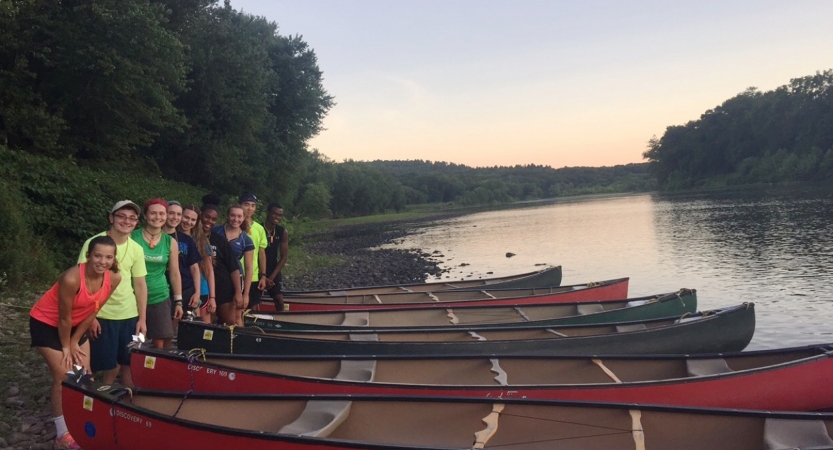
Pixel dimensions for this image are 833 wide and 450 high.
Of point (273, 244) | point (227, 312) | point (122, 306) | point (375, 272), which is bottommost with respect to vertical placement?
point (375, 272)

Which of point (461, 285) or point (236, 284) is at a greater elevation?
point (236, 284)

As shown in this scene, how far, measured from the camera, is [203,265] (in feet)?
22.2

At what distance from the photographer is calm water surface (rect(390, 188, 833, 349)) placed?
47.7ft

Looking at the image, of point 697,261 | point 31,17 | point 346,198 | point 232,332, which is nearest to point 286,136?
point 31,17

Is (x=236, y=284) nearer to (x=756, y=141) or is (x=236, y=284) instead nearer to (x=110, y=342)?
(x=110, y=342)

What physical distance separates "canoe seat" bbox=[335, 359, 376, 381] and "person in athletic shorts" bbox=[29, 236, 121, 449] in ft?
8.58

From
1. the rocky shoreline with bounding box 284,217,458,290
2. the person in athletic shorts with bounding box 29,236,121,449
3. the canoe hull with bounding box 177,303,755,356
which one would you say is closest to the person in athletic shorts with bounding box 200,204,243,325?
the canoe hull with bounding box 177,303,755,356

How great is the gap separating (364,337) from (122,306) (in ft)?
12.1

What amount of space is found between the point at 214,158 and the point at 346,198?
69560mm

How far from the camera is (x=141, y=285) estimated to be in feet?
17.0

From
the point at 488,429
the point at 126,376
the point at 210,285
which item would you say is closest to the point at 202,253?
the point at 210,285

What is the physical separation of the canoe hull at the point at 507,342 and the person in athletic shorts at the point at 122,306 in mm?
1351

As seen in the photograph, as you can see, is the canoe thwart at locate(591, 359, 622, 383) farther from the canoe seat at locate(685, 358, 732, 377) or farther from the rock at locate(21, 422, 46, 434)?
the rock at locate(21, 422, 46, 434)

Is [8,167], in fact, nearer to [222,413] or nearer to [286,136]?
[222,413]
